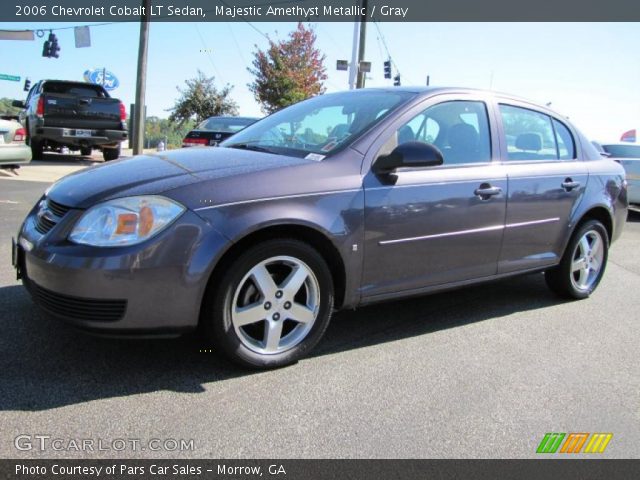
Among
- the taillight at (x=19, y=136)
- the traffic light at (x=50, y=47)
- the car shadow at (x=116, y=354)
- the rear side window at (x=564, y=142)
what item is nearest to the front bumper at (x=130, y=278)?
the car shadow at (x=116, y=354)

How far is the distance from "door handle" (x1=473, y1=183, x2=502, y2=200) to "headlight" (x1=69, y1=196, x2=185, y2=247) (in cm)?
197

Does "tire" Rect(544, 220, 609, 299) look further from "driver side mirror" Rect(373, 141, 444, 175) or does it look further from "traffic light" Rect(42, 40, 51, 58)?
"traffic light" Rect(42, 40, 51, 58)

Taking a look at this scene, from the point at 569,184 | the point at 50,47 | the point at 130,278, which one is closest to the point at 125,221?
the point at 130,278

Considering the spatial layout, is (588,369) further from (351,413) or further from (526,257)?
(351,413)

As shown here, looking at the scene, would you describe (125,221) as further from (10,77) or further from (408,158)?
(10,77)

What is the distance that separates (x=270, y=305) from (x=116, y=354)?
0.90 m

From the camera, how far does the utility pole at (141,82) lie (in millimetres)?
13547

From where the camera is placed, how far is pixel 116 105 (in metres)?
13.2

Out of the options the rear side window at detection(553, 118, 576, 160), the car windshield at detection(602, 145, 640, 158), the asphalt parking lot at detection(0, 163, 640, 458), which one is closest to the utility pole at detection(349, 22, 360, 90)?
the car windshield at detection(602, 145, 640, 158)

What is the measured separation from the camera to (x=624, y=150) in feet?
36.5

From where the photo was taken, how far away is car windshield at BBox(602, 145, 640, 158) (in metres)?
11.0

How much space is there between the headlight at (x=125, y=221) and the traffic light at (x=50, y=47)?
26411 mm

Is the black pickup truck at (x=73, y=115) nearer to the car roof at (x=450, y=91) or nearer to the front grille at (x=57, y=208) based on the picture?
the car roof at (x=450, y=91)
